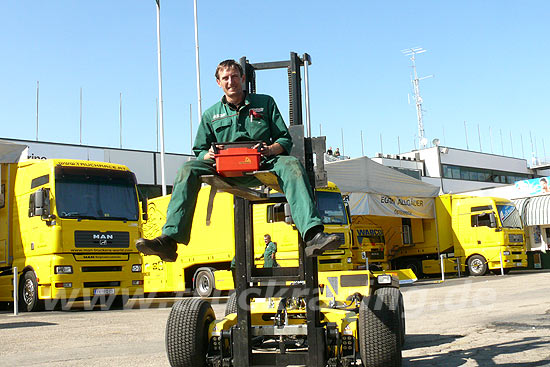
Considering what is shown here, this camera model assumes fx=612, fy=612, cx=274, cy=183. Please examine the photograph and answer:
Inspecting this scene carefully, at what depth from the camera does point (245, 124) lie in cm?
443

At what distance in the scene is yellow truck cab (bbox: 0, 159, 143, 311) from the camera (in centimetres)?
1324

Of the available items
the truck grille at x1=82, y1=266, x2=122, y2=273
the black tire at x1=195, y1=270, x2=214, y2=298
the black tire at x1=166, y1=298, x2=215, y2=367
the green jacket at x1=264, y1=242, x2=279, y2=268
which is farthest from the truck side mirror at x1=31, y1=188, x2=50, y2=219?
the black tire at x1=166, y1=298, x2=215, y2=367

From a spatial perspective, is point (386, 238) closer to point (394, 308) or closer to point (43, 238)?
point (43, 238)

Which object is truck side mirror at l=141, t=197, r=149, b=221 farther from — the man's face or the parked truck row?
the man's face

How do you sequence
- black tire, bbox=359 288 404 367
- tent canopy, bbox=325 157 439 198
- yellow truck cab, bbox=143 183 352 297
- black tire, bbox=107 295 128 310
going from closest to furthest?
black tire, bbox=359 288 404 367 < black tire, bbox=107 295 128 310 < yellow truck cab, bbox=143 183 352 297 < tent canopy, bbox=325 157 439 198

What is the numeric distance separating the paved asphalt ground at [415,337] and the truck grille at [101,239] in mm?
1915

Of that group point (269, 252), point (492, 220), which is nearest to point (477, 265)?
point (492, 220)

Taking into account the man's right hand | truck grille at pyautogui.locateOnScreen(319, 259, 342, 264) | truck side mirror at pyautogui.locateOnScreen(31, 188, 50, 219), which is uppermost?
truck side mirror at pyautogui.locateOnScreen(31, 188, 50, 219)

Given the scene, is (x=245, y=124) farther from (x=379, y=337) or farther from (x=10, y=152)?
(x=10, y=152)

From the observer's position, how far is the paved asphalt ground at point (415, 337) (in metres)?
5.85

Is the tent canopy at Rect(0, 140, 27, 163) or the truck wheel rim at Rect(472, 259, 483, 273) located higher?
the tent canopy at Rect(0, 140, 27, 163)

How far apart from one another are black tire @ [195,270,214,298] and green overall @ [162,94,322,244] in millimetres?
13051

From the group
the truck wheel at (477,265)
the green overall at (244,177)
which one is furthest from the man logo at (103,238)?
the truck wheel at (477,265)

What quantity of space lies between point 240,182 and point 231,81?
738 mm
